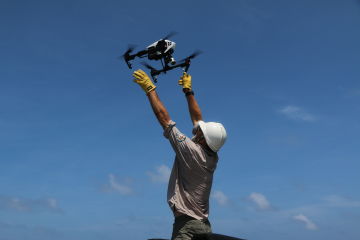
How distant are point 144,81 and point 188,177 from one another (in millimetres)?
2198

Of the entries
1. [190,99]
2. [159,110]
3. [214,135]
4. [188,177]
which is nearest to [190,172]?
[188,177]

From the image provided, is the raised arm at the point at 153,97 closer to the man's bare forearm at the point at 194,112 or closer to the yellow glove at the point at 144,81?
the yellow glove at the point at 144,81

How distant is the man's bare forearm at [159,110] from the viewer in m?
8.46

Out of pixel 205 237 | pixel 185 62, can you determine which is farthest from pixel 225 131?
pixel 185 62

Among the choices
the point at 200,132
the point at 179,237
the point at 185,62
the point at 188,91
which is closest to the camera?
the point at 179,237

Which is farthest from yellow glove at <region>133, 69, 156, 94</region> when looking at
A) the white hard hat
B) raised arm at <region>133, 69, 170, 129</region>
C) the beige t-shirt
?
the white hard hat

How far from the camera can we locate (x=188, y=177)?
332 inches

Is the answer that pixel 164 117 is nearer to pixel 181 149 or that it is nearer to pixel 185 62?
pixel 181 149

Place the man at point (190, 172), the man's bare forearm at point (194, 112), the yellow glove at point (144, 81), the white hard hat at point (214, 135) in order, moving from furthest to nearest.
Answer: the man's bare forearm at point (194, 112), the yellow glove at point (144, 81), the white hard hat at point (214, 135), the man at point (190, 172)

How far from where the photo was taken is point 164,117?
8484 millimetres

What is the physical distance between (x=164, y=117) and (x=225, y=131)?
1357 mm

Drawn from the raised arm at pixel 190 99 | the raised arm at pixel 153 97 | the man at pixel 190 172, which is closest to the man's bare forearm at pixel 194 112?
the raised arm at pixel 190 99

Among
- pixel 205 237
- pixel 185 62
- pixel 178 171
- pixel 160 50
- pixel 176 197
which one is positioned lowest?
pixel 205 237

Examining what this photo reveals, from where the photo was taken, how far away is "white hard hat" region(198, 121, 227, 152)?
8.61 metres
